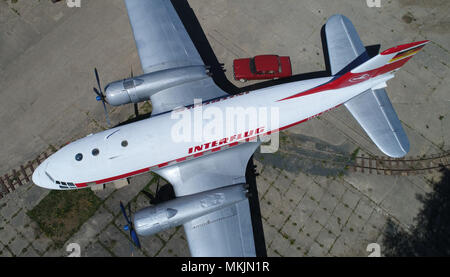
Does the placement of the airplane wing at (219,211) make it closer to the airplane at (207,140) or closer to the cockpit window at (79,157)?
the airplane at (207,140)

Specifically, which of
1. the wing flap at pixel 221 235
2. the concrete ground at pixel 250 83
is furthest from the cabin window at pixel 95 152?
the wing flap at pixel 221 235

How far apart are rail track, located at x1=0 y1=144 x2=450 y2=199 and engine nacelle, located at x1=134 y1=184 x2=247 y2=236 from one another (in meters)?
10.0

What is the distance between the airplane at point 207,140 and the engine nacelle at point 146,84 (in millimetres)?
68

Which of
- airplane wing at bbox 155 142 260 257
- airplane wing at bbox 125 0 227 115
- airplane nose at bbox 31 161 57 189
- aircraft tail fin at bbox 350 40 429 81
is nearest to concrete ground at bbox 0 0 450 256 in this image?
airplane wing at bbox 155 142 260 257

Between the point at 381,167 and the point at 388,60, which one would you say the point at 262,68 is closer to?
the point at 388,60

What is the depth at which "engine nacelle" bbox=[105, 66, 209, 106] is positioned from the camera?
18.2 meters

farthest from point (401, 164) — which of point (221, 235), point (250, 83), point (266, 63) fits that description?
point (221, 235)

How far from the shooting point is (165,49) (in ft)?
65.8

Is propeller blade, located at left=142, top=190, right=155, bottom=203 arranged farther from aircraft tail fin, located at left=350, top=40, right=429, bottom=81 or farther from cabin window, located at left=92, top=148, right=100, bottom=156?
aircraft tail fin, located at left=350, top=40, right=429, bottom=81

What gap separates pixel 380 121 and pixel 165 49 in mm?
15957

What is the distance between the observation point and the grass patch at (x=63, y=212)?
18.6 metres

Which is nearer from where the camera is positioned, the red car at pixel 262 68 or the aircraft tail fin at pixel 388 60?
the aircraft tail fin at pixel 388 60

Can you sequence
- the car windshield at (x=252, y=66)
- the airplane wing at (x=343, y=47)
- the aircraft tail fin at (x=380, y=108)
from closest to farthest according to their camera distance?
the aircraft tail fin at (x=380, y=108) < the airplane wing at (x=343, y=47) < the car windshield at (x=252, y=66)
